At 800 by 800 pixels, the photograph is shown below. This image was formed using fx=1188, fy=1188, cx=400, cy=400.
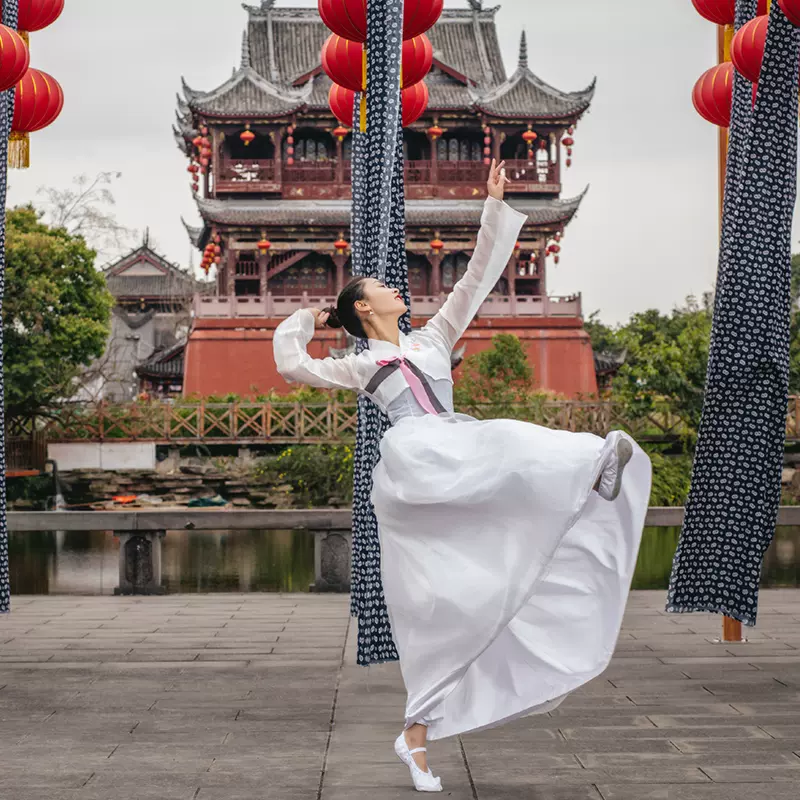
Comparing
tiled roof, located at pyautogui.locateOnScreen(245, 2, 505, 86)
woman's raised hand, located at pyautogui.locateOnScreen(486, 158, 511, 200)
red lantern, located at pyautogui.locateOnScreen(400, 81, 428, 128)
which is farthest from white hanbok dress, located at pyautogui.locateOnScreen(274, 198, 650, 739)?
tiled roof, located at pyautogui.locateOnScreen(245, 2, 505, 86)

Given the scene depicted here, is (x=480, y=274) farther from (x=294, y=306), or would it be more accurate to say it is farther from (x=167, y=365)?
(x=167, y=365)

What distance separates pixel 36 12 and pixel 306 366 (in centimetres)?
305

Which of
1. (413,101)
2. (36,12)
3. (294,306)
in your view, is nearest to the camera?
(36,12)

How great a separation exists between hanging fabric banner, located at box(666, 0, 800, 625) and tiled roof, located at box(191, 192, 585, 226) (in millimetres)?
21633

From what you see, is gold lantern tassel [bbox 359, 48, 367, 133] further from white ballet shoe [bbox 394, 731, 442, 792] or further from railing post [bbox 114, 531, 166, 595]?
railing post [bbox 114, 531, 166, 595]

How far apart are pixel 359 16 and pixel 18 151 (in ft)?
6.10

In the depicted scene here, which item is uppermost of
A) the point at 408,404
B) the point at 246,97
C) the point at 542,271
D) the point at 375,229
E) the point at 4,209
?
the point at 246,97

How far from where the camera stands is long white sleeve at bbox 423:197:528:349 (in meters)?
3.55

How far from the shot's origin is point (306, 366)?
133 inches

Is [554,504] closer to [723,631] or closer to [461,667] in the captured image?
[461,667]

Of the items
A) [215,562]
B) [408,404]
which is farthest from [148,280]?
[408,404]

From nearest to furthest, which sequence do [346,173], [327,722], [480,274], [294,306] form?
[480,274] → [327,722] → [294,306] → [346,173]

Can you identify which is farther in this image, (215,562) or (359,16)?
(215,562)

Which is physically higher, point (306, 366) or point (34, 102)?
point (34, 102)
